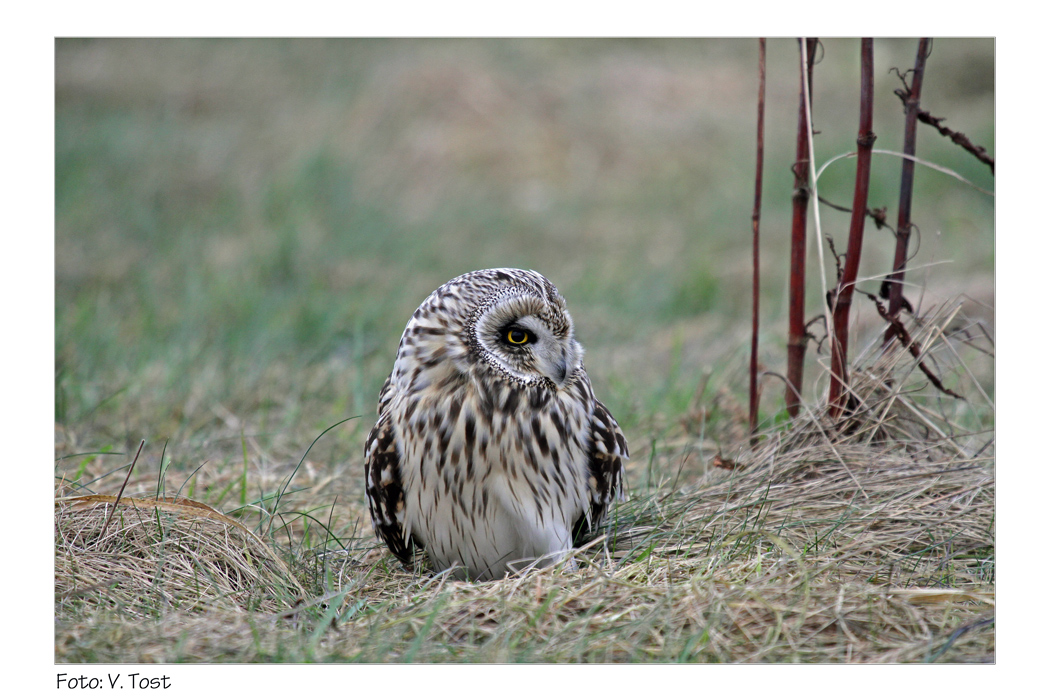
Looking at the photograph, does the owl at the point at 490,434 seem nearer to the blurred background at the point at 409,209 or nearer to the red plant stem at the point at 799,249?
the red plant stem at the point at 799,249

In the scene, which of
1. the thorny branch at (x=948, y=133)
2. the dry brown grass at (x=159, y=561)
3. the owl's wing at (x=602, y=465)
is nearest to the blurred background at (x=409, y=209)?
the thorny branch at (x=948, y=133)

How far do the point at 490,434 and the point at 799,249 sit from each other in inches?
51.2

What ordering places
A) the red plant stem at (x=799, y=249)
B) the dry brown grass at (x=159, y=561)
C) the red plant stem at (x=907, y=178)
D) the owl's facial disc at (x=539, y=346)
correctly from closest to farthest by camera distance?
the dry brown grass at (x=159, y=561) → the owl's facial disc at (x=539, y=346) → the red plant stem at (x=907, y=178) → the red plant stem at (x=799, y=249)

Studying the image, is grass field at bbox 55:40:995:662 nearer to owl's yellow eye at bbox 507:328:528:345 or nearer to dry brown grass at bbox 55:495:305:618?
dry brown grass at bbox 55:495:305:618

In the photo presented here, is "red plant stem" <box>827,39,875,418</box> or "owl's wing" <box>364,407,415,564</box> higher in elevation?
"red plant stem" <box>827,39,875,418</box>

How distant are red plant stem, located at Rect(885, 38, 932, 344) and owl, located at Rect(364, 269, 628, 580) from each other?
1.08 m

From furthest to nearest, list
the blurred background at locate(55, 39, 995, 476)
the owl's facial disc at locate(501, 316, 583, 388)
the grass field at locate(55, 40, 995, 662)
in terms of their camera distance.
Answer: the blurred background at locate(55, 39, 995, 476)
the owl's facial disc at locate(501, 316, 583, 388)
the grass field at locate(55, 40, 995, 662)

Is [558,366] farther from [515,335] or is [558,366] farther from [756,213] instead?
[756,213]

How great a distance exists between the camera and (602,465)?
2.37 metres

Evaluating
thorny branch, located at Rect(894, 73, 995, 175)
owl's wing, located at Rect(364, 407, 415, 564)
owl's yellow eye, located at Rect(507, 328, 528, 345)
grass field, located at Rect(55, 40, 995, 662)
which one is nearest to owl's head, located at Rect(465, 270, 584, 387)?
owl's yellow eye, located at Rect(507, 328, 528, 345)

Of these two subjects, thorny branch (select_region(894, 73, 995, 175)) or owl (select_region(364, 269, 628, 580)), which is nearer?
owl (select_region(364, 269, 628, 580))

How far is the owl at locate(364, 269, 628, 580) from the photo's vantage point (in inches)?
85.4

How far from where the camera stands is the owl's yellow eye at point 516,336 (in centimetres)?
216

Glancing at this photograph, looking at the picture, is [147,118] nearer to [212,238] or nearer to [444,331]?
[212,238]
